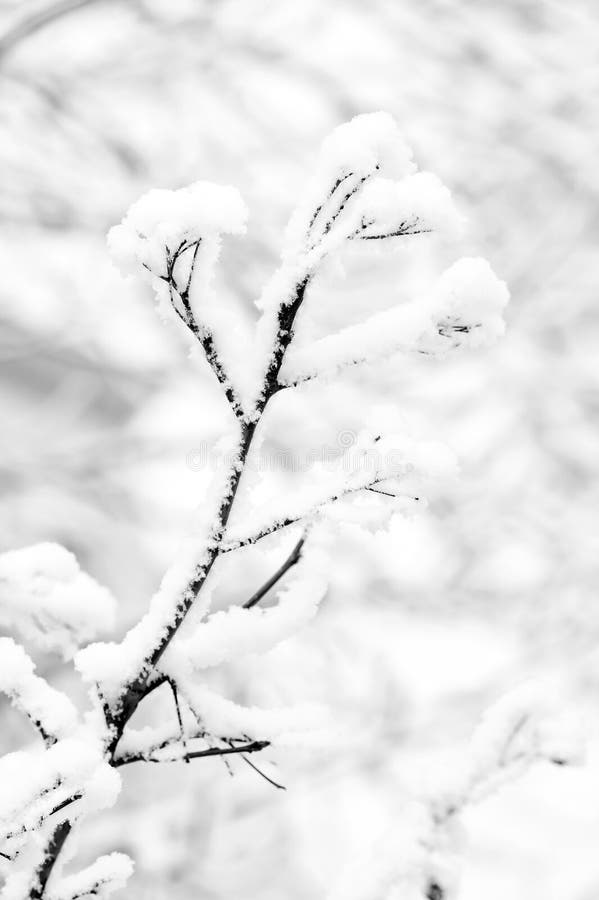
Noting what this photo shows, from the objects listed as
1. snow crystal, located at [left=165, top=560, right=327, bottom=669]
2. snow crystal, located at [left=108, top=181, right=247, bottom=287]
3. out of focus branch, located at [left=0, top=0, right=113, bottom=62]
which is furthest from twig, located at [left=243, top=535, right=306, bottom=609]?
out of focus branch, located at [left=0, top=0, right=113, bottom=62]

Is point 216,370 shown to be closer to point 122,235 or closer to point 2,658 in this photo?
point 122,235

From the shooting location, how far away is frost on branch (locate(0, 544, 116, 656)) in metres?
1.60

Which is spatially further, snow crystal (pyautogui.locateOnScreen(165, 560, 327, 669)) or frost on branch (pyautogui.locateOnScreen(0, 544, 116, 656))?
frost on branch (pyautogui.locateOnScreen(0, 544, 116, 656))

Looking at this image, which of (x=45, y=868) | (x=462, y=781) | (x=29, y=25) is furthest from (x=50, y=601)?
(x=29, y=25)

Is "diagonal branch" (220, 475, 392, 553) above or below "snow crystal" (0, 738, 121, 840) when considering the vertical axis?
above

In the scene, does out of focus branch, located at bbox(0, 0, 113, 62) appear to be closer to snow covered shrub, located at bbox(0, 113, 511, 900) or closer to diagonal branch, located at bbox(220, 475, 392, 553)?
snow covered shrub, located at bbox(0, 113, 511, 900)

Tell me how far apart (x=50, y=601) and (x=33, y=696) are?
38cm

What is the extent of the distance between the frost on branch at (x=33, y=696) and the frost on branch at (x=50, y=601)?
12.8 inches

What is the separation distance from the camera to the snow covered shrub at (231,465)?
96 cm

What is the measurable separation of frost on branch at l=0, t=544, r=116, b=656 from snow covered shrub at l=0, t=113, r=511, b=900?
32cm

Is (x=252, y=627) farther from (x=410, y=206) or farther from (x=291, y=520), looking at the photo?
(x=410, y=206)

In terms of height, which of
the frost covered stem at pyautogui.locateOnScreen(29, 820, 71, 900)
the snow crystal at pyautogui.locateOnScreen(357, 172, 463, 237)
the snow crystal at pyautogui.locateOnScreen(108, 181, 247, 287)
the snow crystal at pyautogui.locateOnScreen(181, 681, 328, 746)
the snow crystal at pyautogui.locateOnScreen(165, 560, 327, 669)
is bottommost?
the frost covered stem at pyautogui.locateOnScreen(29, 820, 71, 900)

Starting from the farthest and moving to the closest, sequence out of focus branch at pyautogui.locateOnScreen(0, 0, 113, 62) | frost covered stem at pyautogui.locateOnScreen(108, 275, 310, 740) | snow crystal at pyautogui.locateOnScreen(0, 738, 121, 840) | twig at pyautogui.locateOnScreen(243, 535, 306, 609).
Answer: out of focus branch at pyautogui.locateOnScreen(0, 0, 113, 62)
twig at pyautogui.locateOnScreen(243, 535, 306, 609)
frost covered stem at pyautogui.locateOnScreen(108, 275, 310, 740)
snow crystal at pyautogui.locateOnScreen(0, 738, 121, 840)

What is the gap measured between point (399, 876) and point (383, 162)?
1.05m
